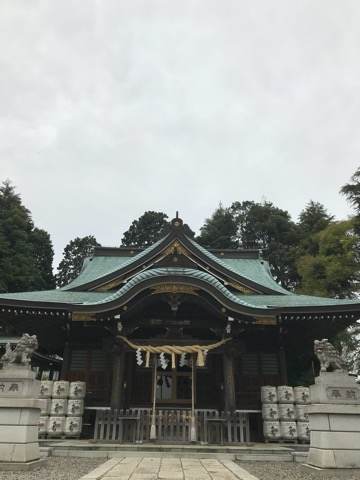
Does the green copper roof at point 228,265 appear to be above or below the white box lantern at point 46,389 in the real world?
above

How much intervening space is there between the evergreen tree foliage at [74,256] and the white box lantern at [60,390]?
41.6 metres

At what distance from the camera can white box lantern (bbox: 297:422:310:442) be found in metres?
11.0

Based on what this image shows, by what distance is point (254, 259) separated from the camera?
69.4ft

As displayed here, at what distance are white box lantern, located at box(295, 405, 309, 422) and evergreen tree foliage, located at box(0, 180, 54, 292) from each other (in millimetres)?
26822

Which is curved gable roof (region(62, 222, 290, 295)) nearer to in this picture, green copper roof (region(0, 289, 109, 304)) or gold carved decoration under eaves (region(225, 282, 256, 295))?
gold carved decoration under eaves (region(225, 282, 256, 295))

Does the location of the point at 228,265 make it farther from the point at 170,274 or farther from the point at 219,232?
the point at 219,232

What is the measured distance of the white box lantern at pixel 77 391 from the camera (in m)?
11.5

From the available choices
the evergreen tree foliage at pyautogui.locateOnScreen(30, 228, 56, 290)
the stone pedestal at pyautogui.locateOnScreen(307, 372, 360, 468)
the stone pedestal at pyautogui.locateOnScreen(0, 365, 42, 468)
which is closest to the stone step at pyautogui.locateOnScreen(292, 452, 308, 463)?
the stone pedestal at pyautogui.locateOnScreen(307, 372, 360, 468)

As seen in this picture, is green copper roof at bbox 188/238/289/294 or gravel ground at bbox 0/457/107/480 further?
green copper roof at bbox 188/238/289/294

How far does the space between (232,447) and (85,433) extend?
5.32 m

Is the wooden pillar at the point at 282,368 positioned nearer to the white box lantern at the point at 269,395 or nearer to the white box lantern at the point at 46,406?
the white box lantern at the point at 269,395

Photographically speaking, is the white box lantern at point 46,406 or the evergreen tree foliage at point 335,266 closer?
the white box lantern at point 46,406

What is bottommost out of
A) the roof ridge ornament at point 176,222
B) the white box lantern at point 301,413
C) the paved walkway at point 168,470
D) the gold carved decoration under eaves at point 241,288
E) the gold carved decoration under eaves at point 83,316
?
the paved walkway at point 168,470

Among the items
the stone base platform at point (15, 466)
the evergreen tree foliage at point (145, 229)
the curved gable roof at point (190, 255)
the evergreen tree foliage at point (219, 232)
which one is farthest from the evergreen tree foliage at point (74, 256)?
the stone base platform at point (15, 466)
